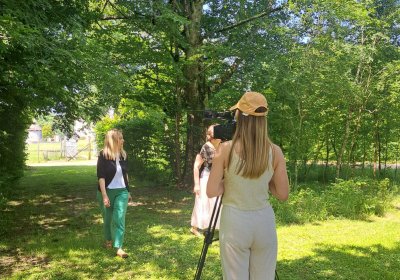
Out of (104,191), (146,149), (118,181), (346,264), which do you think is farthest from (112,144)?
(146,149)

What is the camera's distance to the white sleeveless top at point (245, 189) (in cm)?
269

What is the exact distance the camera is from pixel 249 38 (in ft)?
40.6

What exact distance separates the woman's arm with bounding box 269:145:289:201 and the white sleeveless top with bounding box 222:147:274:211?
0.08 metres

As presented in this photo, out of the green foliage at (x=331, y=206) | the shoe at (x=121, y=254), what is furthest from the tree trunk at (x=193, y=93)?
the shoe at (x=121, y=254)

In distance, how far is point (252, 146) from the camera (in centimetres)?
265

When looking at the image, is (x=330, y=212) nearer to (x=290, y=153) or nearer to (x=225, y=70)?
(x=290, y=153)

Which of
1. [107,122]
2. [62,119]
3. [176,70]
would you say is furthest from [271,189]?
[107,122]

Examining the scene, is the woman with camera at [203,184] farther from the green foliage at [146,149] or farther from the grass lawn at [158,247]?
the green foliage at [146,149]

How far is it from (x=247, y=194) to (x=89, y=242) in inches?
A: 187

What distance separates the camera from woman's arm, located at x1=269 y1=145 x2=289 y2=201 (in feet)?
9.18

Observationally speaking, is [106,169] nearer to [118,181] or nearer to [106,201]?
[118,181]

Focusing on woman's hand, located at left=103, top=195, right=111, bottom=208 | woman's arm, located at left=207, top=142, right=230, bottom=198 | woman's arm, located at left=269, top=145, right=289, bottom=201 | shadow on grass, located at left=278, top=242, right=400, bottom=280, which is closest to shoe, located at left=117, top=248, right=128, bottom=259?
woman's hand, located at left=103, top=195, right=111, bottom=208

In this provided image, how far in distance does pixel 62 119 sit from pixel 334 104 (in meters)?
9.85

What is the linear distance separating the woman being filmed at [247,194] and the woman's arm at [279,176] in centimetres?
→ 5
